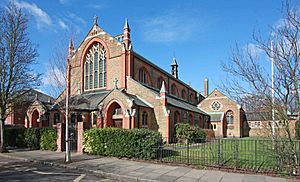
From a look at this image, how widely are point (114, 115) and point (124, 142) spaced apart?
456 inches

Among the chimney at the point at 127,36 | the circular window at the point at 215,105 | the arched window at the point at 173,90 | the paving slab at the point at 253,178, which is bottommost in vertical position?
the paving slab at the point at 253,178

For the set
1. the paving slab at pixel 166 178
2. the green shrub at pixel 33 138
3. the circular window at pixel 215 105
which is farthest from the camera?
the circular window at pixel 215 105

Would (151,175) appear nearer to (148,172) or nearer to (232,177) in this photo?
(148,172)

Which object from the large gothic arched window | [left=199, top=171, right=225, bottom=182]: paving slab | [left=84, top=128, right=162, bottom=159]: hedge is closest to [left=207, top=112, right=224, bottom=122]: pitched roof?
the large gothic arched window

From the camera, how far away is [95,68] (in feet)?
107

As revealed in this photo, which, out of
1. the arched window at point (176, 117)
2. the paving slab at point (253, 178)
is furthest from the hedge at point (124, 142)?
the arched window at point (176, 117)

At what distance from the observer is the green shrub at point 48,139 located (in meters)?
19.1

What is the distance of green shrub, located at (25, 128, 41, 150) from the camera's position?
67.6ft

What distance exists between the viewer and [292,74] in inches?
394

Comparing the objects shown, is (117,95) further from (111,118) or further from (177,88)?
(177,88)

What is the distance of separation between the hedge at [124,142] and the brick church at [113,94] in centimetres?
394

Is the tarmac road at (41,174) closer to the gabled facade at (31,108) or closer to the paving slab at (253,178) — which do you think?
the paving slab at (253,178)

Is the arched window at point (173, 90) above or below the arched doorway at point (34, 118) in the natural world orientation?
above

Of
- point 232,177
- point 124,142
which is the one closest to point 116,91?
point 124,142
